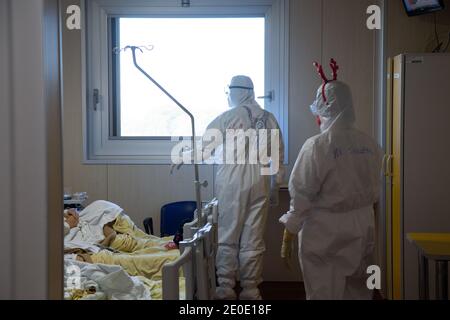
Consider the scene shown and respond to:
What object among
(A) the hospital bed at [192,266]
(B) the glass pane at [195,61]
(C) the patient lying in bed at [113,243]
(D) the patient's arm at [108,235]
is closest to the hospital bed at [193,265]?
(A) the hospital bed at [192,266]

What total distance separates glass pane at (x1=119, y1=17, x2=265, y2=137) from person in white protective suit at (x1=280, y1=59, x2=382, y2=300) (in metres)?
1.38

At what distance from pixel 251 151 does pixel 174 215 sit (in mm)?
769

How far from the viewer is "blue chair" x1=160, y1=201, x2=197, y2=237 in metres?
3.21

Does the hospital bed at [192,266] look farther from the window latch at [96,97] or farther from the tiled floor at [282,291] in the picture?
the window latch at [96,97]

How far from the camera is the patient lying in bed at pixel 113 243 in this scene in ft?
7.64

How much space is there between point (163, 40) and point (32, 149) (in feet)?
7.29

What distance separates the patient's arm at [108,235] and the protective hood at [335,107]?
1458 mm

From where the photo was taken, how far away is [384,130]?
2.69 metres

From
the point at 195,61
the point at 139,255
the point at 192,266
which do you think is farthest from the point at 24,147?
the point at 195,61

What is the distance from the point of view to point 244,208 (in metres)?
2.80

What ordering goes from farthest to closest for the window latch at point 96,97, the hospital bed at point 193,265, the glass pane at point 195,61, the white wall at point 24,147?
the window latch at point 96,97 < the glass pane at point 195,61 < the hospital bed at point 193,265 < the white wall at point 24,147

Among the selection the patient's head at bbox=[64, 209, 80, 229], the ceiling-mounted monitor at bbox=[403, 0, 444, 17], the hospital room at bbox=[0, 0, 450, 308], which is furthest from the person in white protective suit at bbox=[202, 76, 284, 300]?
the ceiling-mounted monitor at bbox=[403, 0, 444, 17]

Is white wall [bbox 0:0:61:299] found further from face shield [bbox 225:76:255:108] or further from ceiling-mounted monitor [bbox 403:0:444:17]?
ceiling-mounted monitor [bbox 403:0:444:17]
